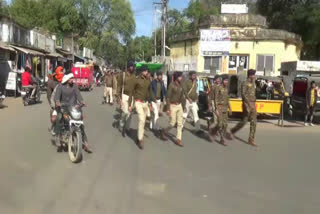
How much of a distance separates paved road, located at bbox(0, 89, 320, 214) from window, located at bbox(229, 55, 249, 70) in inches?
874

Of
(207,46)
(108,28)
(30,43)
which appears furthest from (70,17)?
(207,46)

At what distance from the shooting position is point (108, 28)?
215 feet

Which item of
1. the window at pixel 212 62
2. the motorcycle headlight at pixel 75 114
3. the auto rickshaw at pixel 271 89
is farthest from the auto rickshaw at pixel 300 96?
the window at pixel 212 62

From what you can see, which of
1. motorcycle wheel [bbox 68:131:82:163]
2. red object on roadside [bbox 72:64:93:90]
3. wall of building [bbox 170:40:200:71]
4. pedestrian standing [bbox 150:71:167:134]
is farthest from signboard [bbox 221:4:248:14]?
motorcycle wheel [bbox 68:131:82:163]

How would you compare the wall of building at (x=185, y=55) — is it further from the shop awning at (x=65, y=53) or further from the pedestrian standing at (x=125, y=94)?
the pedestrian standing at (x=125, y=94)


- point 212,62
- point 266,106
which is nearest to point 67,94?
point 266,106

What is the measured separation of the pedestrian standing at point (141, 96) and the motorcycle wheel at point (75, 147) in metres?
1.87

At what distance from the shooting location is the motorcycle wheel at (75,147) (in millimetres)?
7945

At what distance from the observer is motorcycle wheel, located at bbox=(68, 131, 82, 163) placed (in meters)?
7.95

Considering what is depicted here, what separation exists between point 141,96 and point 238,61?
956 inches

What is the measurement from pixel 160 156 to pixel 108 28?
58317mm

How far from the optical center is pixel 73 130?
8266 millimetres

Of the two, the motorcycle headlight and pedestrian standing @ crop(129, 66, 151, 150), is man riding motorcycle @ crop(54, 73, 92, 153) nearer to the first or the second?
the motorcycle headlight

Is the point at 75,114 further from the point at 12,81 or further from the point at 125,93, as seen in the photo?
the point at 12,81
